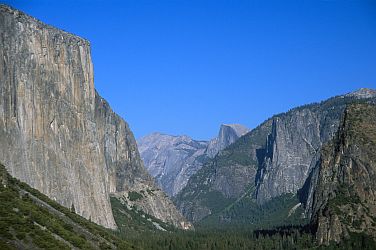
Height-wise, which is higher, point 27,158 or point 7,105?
point 7,105

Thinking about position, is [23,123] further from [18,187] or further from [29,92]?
[18,187]

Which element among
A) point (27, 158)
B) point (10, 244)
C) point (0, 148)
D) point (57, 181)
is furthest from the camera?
point (57, 181)

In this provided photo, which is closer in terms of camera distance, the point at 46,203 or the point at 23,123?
the point at 46,203

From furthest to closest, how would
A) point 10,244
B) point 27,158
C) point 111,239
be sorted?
point 27,158 → point 111,239 → point 10,244

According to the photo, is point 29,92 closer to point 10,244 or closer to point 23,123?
point 23,123

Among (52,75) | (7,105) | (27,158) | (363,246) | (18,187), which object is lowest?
(363,246)

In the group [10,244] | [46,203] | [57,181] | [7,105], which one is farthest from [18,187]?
[57,181]

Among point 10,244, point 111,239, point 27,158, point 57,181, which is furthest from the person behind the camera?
point 57,181

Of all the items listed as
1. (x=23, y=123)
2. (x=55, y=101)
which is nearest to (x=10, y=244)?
(x=23, y=123)

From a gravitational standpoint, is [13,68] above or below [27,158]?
above
